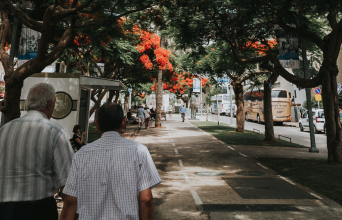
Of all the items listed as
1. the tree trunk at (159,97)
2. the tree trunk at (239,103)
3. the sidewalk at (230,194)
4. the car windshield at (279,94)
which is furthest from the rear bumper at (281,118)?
the sidewalk at (230,194)

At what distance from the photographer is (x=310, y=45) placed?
12758 mm

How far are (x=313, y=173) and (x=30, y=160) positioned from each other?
24.6 feet

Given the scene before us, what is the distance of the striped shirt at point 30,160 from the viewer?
2.28 meters

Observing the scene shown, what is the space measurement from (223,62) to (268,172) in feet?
29.7

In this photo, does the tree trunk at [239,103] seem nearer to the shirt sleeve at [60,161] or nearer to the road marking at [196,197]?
the road marking at [196,197]

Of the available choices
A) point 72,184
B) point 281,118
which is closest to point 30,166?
point 72,184

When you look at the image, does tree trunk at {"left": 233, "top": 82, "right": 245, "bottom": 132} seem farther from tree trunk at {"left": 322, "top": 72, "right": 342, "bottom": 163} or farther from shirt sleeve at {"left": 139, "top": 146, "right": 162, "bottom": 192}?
shirt sleeve at {"left": 139, "top": 146, "right": 162, "bottom": 192}

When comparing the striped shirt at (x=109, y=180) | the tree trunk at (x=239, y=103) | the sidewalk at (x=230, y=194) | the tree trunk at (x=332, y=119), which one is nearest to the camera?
the striped shirt at (x=109, y=180)

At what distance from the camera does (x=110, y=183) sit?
6.30ft

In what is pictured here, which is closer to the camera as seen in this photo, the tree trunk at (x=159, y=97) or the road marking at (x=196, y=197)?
the road marking at (x=196, y=197)

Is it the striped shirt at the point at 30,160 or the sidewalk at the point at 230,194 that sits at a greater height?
the striped shirt at the point at 30,160

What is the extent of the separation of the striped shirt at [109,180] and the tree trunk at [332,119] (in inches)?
343

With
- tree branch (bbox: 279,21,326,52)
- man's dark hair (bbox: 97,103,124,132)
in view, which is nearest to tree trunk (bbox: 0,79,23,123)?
man's dark hair (bbox: 97,103,124,132)

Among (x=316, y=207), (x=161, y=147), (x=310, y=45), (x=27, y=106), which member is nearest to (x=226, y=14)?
(x=310, y=45)
